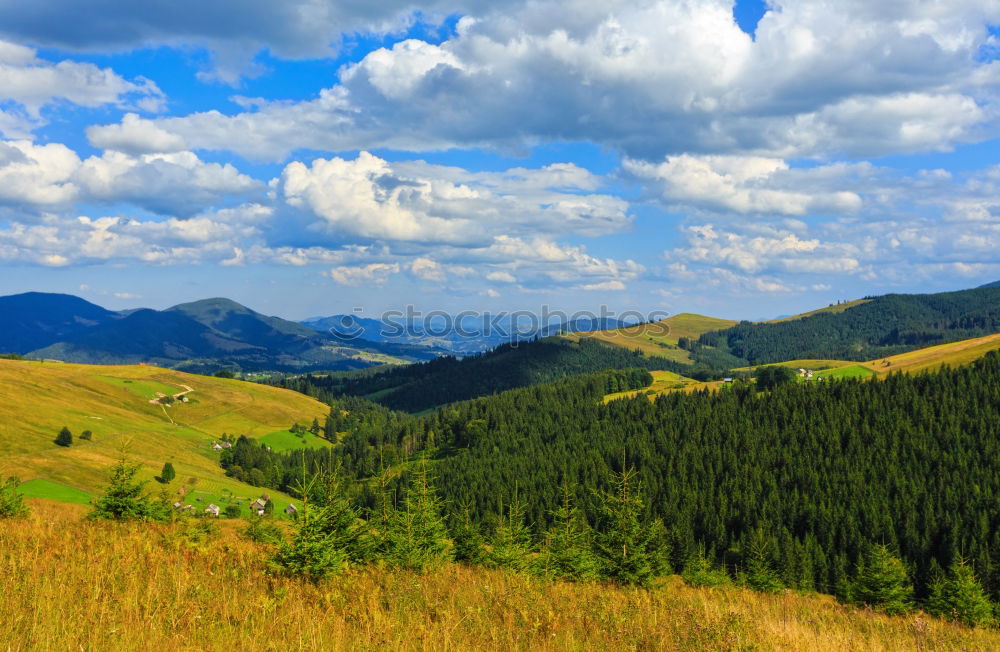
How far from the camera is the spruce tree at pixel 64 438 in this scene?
485 feet

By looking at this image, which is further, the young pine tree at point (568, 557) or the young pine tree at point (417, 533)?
the young pine tree at point (568, 557)

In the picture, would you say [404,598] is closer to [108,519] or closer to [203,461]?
[108,519]

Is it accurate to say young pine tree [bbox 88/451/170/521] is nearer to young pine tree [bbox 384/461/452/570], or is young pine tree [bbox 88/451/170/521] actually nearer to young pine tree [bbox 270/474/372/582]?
young pine tree [bbox 270/474/372/582]

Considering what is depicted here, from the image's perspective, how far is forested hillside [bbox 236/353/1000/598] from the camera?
12069cm

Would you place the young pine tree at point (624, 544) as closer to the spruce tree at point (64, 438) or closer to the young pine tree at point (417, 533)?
the young pine tree at point (417, 533)

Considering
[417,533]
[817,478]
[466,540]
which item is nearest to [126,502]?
[417,533]

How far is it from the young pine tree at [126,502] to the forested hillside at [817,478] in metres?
81.8

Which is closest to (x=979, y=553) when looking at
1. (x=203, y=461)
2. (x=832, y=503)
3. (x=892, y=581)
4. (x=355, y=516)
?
(x=832, y=503)

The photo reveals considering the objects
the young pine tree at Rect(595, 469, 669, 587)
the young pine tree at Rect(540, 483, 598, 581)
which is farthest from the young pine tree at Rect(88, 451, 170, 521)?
the young pine tree at Rect(595, 469, 669, 587)

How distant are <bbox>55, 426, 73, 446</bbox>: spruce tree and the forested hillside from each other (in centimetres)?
7305

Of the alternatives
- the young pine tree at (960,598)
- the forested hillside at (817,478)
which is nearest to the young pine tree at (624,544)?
the young pine tree at (960,598)

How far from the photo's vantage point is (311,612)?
11773 millimetres

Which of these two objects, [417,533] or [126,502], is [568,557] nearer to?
[417,533]

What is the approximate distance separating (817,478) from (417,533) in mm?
153480
